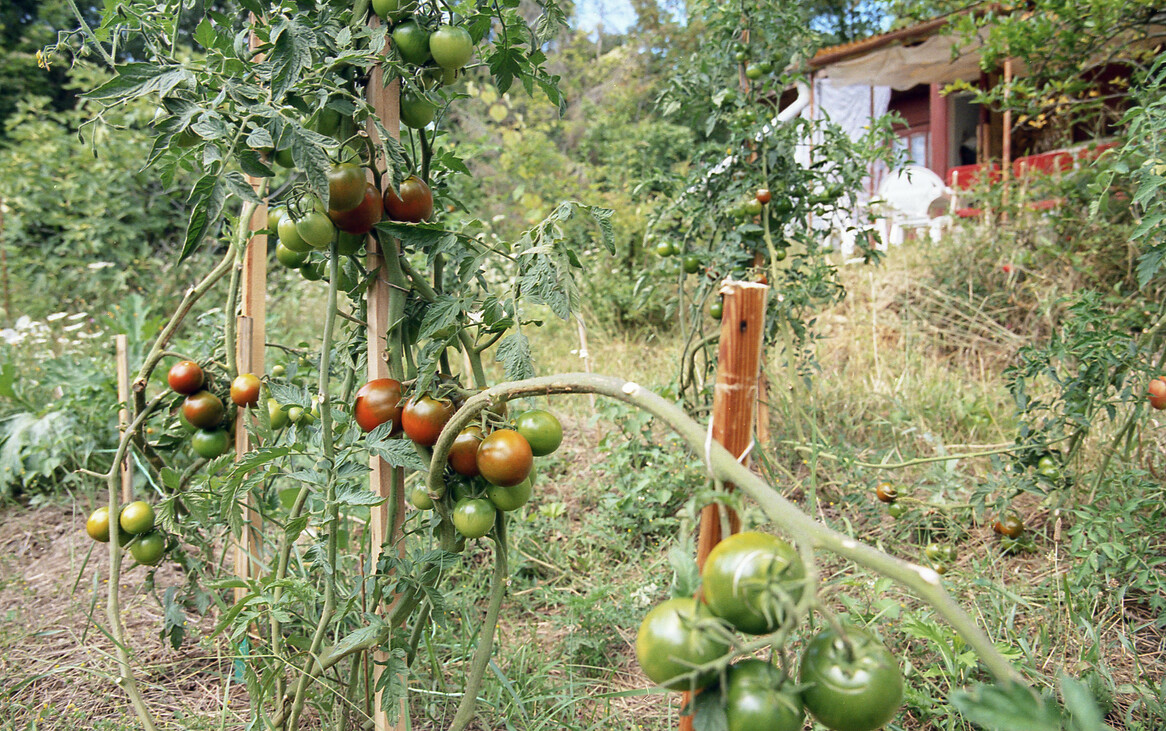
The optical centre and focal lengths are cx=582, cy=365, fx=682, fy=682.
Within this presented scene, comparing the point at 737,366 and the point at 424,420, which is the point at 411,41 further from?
the point at 737,366

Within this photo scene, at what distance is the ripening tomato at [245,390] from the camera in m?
1.45

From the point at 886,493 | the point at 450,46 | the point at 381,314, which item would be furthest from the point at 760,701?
the point at 886,493

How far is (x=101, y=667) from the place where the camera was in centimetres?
179

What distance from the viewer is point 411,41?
114 cm

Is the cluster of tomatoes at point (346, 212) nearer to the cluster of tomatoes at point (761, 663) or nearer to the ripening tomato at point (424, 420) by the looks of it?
the ripening tomato at point (424, 420)

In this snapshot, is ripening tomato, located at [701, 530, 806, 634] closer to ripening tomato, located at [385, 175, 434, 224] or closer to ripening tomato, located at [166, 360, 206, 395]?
ripening tomato, located at [385, 175, 434, 224]

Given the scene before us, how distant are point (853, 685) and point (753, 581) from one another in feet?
0.41

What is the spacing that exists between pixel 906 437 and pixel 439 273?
8.32ft

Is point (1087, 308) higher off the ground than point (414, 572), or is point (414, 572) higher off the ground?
point (1087, 308)

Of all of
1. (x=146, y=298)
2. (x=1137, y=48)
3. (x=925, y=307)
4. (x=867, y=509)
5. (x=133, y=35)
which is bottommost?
(x=867, y=509)

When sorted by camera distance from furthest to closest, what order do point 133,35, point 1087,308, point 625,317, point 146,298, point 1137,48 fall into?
point 146,298 → point 625,317 → point 1137,48 → point 1087,308 → point 133,35

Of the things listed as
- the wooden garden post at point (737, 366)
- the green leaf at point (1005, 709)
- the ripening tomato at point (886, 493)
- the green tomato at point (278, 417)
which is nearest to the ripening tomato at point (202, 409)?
the green tomato at point (278, 417)

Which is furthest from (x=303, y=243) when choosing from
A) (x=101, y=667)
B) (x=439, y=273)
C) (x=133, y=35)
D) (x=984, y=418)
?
(x=984, y=418)

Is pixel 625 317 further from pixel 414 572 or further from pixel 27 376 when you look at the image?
pixel 414 572
